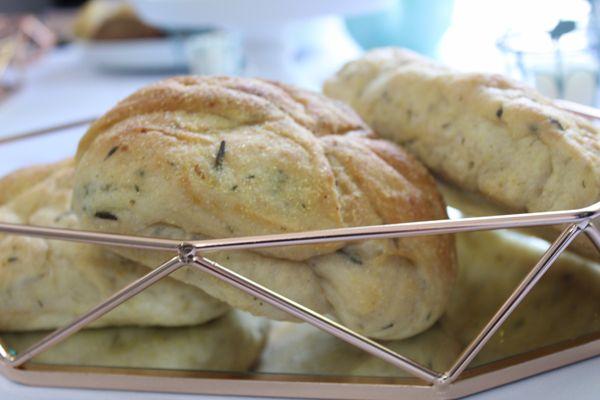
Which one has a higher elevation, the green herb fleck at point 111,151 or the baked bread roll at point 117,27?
the green herb fleck at point 111,151

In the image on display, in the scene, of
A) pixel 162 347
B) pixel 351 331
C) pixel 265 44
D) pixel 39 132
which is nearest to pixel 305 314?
pixel 351 331

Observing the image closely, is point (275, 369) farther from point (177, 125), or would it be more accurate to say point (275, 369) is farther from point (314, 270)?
point (177, 125)

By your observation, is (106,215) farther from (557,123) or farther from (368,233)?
(557,123)

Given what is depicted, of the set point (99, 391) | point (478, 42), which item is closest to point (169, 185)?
point (99, 391)

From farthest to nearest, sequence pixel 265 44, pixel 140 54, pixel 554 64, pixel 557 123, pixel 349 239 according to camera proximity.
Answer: pixel 140 54
pixel 265 44
pixel 554 64
pixel 557 123
pixel 349 239

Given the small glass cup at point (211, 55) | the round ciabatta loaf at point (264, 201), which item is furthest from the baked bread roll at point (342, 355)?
the small glass cup at point (211, 55)

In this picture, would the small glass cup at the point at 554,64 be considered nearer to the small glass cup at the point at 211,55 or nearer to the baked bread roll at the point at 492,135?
the baked bread roll at the point at 492,135
